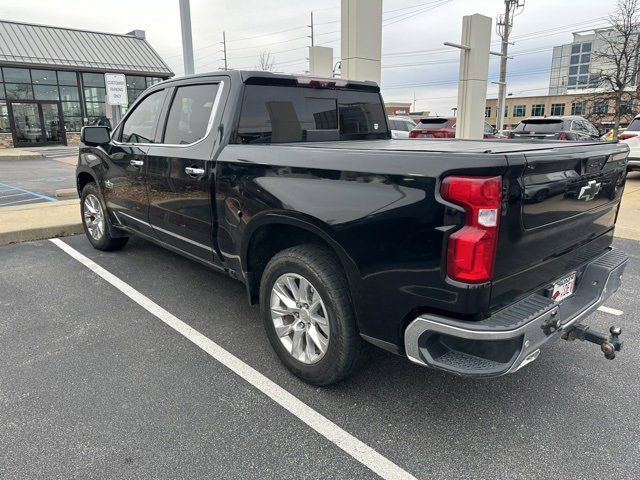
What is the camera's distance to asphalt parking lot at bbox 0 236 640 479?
7.61 feet

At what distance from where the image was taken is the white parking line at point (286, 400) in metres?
2.32

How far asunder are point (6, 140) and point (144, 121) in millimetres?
24563

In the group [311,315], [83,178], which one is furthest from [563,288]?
[83,178]

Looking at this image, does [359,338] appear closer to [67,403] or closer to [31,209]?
[67,403]

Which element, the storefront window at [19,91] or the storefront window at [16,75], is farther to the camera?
the storefront window at [19,91]

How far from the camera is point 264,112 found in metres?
3.59

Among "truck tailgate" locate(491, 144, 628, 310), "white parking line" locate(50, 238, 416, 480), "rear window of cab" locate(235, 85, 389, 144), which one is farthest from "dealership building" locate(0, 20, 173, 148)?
"truck tailgate" locate(491, 144, 628, 310)

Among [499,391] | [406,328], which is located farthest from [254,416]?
[499,391]

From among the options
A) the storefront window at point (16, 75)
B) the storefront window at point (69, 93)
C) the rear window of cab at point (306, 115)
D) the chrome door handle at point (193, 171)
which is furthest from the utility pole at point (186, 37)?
the storefront window at point (69, 93)

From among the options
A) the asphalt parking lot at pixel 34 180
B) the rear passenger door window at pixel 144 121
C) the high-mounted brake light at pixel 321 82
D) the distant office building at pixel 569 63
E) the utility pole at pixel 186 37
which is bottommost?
the asphalt parking lot at pixel 34 180

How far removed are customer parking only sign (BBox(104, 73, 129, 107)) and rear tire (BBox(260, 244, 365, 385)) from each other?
362 inches

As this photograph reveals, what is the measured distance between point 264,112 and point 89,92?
26.3 meters

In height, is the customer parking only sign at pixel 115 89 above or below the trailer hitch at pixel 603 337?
above

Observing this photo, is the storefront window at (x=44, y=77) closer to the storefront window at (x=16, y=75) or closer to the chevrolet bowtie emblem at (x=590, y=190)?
the storefront window at (x=16, y=75)
